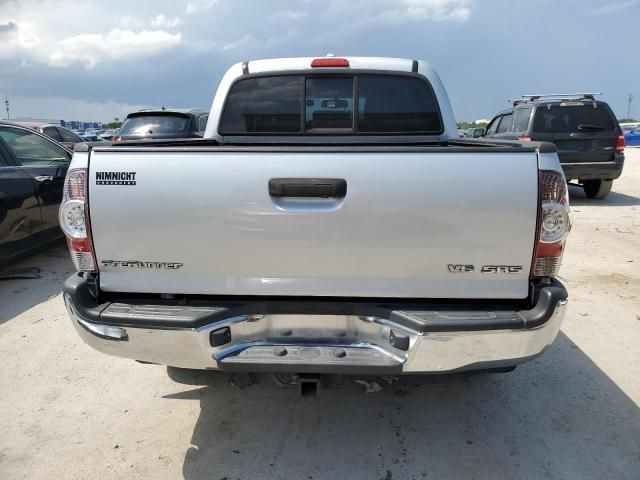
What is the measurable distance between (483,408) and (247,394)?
1.50 meters

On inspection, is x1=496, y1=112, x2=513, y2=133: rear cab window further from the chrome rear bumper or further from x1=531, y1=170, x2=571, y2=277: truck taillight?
the chrome rear bumper

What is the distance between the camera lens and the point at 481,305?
221 centimetres

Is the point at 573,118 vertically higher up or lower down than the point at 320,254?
higher up

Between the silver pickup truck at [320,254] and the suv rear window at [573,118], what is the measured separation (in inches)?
328

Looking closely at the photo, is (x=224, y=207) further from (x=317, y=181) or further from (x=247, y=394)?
(x=247, y=394)

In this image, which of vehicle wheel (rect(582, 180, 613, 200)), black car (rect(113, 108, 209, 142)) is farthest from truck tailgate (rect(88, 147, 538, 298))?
vehicle wheel (rect(582, 180, 613, 200))

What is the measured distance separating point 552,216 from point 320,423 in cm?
173

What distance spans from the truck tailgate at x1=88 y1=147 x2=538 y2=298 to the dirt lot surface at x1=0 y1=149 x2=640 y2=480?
719mm

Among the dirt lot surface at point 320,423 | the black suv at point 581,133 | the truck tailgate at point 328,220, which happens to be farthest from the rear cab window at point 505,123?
→ the truck tailgate at point 328,220

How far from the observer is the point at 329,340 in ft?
7.29

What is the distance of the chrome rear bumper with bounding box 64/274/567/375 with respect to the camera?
2.07 metres

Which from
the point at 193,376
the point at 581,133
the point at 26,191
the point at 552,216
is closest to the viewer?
the point at 552,216

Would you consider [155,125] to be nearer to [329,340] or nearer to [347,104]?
[347,104]

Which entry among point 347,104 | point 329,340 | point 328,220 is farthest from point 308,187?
point 347,104
